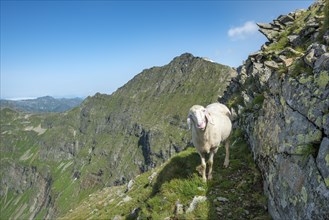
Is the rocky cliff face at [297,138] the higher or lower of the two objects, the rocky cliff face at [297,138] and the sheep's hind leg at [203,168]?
the higher

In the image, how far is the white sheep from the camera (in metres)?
15.0

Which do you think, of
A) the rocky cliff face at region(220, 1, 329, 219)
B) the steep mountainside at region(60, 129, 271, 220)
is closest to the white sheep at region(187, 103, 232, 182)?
the steep mountainside at region(60, 129, 271, 220)

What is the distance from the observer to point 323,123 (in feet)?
30.0

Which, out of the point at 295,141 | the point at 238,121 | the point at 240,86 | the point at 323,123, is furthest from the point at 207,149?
the point at 240,86

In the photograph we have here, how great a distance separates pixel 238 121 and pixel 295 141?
1482cm

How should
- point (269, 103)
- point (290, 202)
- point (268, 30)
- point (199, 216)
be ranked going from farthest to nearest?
point (268, 30) < point (269, 103) < point (199, 216) < point (290, 202)

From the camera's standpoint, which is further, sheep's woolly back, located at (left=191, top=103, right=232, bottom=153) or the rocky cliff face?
sheep's woolly back, located at (left=191, top=103, right=232, bottom=153)

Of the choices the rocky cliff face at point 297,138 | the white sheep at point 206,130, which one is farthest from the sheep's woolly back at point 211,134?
the rocky cliff face at point 297,138

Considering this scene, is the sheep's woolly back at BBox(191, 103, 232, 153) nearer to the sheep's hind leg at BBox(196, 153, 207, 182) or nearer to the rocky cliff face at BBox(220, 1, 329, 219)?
the sheep's hind leg at BBox(196, 153, 207, 182)

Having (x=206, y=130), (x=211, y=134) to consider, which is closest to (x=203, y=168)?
(x=211, y=134)

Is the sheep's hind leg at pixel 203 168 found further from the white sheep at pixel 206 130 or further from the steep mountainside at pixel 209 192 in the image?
the steep mountainside at pixel 209 192

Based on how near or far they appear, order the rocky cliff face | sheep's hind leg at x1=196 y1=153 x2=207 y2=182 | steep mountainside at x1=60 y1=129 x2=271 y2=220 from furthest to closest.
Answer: sheep's hind leg at x1=196 y1=153 x2=207 y2=182 → steep mountainside at x1=60 y1=129 x2=271 y2=220 → the rocky cliff face

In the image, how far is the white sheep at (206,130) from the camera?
14961 millimetres

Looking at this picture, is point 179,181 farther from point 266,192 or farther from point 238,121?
point 238,121
